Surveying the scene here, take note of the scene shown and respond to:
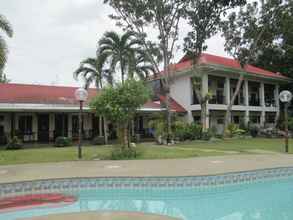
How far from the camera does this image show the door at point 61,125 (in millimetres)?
23047

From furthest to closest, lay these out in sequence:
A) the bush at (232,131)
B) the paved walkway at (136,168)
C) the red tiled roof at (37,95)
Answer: the bush at (232,131), the red tiled roof at (37,95), the paved walkway at (136,168)

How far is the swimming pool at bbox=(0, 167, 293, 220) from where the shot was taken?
264 inches

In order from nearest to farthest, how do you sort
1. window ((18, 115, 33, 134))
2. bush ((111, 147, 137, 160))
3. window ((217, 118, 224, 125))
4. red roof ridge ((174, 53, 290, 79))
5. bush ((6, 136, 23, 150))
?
1. bush ((111, 147, 137, 160))
2. bush ((6, 136, 23, 150))
3. window ((18, 115, 33, 134))
4. red roof ridge ((174, 53, 290, 79))
5. window ((217, 118, 224, 125))

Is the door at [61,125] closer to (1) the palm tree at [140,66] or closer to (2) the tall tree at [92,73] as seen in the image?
(2) the tall tree at [92,73]

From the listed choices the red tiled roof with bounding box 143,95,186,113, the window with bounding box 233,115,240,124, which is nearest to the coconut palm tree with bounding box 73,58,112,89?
the red tiled roof with bounding box 143,95,186,113

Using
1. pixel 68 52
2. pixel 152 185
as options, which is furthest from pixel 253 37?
pixel 152 185

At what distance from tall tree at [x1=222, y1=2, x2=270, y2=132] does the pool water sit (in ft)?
57.3

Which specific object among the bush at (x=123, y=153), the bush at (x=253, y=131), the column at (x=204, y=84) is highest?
the column at (x=204, y=84)

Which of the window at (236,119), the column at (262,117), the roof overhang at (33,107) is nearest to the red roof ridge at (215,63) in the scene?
the column at (262,117)

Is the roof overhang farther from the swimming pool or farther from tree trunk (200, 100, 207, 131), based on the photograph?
the swimming pool

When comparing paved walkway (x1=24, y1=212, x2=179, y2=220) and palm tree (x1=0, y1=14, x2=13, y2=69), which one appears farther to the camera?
palm tree (x1=0, y1=14, x2=13, y2=69)

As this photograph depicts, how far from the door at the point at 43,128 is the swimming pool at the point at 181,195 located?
1500cm

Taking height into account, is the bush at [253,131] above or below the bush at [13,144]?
above

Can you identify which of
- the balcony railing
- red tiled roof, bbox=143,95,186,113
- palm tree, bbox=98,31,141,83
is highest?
palm tree, bbox=98,31,141,83
